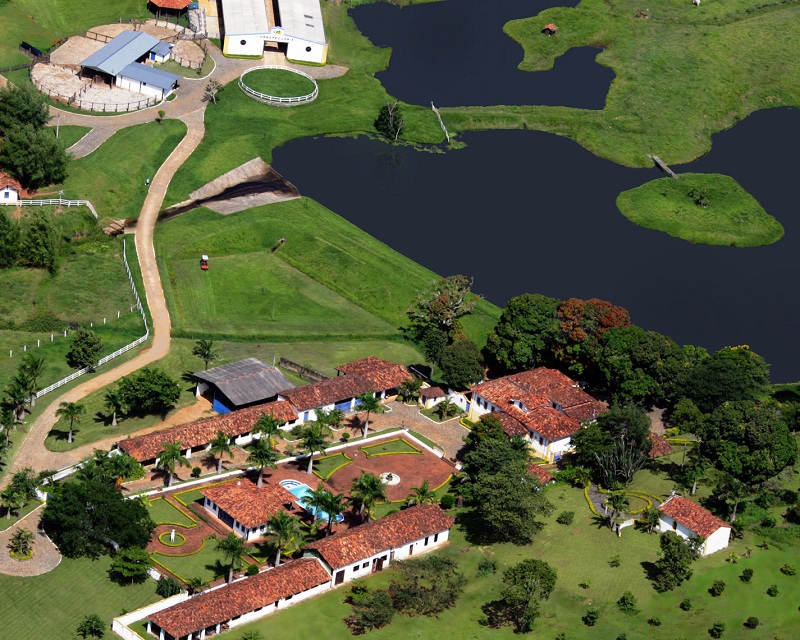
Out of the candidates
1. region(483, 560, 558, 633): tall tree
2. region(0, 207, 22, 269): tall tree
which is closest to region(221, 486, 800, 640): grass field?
region(483, 560, 558, 633): tall tree

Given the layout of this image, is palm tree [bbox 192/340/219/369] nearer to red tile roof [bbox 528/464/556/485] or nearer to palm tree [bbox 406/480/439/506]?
palm tree [bbox 406/480/439/506]

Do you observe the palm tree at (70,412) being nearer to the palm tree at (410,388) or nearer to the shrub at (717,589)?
the palm tree at (410,388)

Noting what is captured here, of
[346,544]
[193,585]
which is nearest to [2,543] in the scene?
[193,585]

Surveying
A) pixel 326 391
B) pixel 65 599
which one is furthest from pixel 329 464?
pixel 65 599

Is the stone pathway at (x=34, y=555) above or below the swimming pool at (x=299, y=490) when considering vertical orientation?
above

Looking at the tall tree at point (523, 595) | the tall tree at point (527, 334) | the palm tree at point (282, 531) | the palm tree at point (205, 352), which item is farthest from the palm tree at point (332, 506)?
the tall tree at point (527, 334)

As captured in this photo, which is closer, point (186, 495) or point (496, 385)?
point (186, 495)

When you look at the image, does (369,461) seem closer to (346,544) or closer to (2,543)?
(346,544)

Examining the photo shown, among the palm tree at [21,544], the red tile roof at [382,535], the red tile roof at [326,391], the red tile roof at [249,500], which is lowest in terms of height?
the red tile roof at [326,391]
